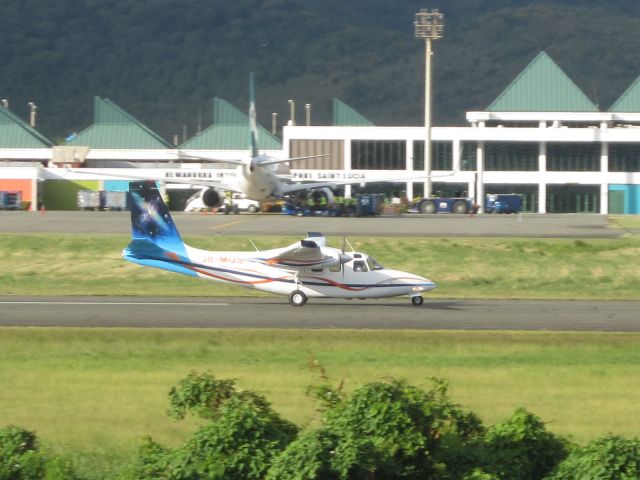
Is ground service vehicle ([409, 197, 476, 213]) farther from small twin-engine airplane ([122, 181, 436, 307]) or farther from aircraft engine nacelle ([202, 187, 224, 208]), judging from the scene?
small twin-engine airplane ([122, 181, 436, 307])

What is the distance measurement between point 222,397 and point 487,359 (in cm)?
1194

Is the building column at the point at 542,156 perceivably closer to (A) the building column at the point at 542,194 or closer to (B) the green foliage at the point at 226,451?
(A) the building column at the point at 542,194

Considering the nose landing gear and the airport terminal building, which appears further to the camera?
the airport terminal building

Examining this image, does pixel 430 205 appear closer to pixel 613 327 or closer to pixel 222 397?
pixel 613 327

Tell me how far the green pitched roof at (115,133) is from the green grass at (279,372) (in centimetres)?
9613

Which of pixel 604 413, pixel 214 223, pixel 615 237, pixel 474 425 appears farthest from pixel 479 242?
pixel 474 425

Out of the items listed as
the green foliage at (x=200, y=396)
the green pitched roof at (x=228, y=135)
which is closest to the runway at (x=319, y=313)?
the green foliage at (x=200, y=396)

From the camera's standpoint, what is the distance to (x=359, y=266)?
34.2 m

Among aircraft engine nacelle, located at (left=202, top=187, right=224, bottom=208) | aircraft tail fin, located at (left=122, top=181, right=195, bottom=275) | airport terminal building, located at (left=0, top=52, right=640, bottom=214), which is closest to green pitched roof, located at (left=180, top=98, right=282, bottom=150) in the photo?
airport terminal building, located at (left=0, top=52, right=640, bottom=214)

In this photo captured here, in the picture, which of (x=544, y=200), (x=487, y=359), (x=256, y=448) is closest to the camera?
(x=256, y=448)

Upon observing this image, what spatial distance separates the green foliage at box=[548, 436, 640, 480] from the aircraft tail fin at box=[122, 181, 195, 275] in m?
23.9

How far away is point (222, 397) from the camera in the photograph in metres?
13.5

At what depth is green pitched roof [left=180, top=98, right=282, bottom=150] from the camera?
122 m

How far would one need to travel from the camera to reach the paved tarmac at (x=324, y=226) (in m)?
56.6
